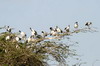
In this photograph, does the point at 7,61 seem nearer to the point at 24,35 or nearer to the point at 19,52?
the point at 19,52

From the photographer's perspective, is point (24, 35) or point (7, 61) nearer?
point (7, 61)

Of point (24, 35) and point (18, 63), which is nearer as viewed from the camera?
point (18, 63)

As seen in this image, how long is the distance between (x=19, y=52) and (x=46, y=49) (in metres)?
1.39

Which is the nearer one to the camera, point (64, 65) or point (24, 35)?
point (64, 65)

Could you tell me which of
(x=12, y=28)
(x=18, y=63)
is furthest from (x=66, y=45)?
(x=12, y=28)

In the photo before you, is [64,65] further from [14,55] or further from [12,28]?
[12,28]

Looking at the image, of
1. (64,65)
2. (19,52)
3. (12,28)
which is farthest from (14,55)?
(12,28)

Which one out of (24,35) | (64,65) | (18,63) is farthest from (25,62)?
(24,35)

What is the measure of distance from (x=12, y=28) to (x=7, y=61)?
4.30m

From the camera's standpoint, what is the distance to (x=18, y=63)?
22781 mm

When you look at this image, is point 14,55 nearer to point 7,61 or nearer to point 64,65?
point 7,61

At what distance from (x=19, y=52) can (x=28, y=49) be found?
1.43 ft

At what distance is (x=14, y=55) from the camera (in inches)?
892

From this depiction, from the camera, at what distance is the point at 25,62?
74.9 feet
